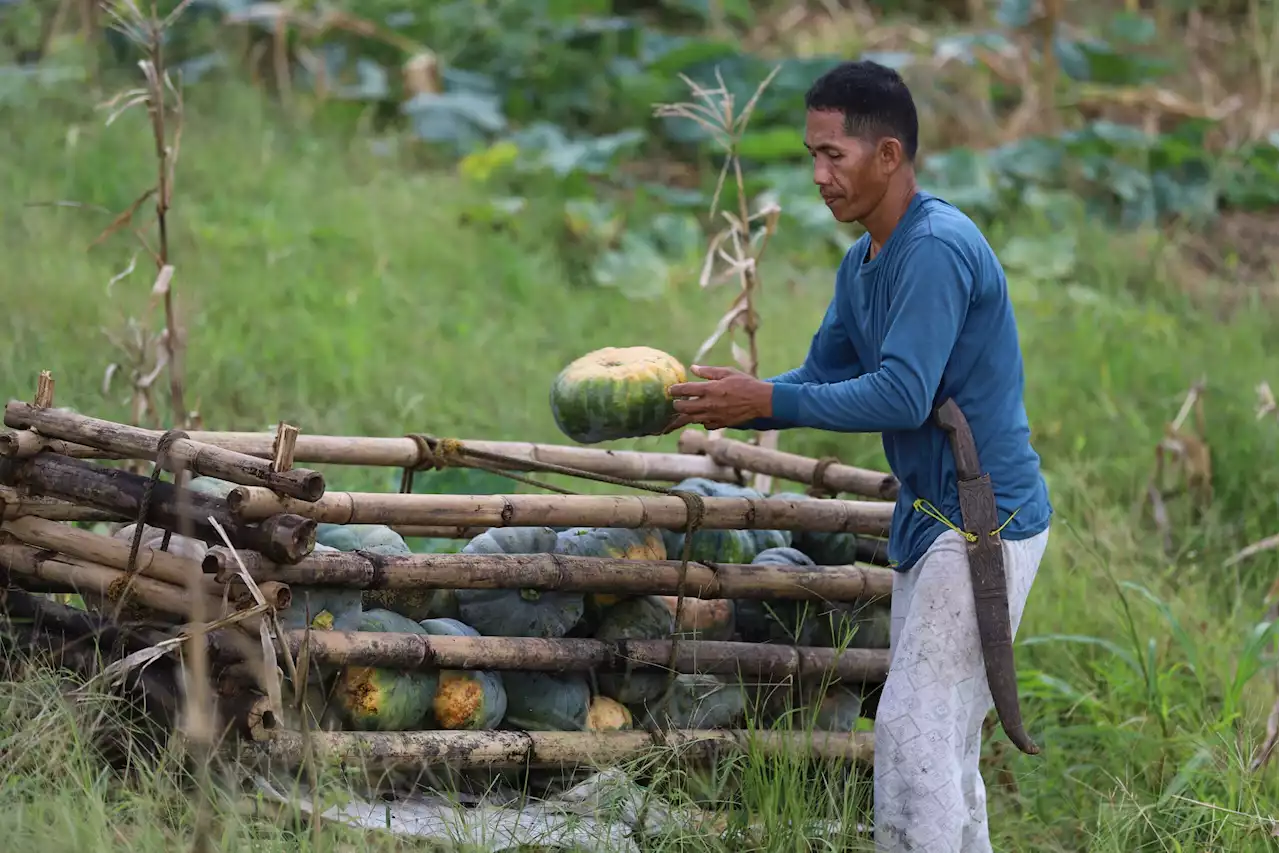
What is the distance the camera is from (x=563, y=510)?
3689 millimetres

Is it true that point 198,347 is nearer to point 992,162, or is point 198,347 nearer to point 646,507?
point 646,507

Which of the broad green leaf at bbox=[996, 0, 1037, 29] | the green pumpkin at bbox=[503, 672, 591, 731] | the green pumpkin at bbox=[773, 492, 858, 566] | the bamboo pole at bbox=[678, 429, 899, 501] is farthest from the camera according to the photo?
the broad green leaf at bbox=[996, 0, 1037, 29]

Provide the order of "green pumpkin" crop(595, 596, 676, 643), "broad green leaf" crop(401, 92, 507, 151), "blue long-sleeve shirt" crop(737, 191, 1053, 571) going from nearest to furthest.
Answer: "blue long-sleeve shirt" crop(737, 191, 1053, 571) < "green pumpkin" crop(595, 596, 676, 643) < "broad green leaf" crop(401, 92, 507, 151)

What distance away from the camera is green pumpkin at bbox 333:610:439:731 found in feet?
11.0

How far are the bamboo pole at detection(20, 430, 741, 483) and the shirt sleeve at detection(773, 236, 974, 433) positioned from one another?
104 centimetres

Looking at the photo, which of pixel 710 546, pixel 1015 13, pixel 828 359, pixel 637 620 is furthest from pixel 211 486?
pixel 1015 13

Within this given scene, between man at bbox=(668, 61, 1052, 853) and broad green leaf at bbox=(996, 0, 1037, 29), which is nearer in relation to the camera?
man at bbox=(668, 61, 1052, 853)

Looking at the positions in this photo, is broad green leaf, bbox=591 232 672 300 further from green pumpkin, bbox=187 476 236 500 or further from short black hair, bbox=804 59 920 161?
short black hair, bbox=804 59 920 161

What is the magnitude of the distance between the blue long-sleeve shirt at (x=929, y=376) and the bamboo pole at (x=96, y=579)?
4.62 ft

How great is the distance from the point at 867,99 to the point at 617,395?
37.0 inches

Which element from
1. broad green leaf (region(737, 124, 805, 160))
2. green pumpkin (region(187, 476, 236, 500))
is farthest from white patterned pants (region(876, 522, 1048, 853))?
broad green leaf (region(737, 124, 805, 160))

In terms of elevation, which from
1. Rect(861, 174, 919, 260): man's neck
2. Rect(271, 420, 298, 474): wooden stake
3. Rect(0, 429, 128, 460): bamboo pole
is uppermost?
Rect(861, 174, 919, 260): man's neck

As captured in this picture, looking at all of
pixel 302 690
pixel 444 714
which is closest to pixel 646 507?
pixel 444 714

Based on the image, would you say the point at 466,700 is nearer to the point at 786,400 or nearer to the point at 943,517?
the point at 786,400
